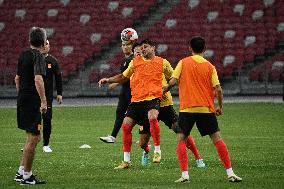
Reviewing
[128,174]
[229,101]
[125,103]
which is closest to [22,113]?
[128,174]

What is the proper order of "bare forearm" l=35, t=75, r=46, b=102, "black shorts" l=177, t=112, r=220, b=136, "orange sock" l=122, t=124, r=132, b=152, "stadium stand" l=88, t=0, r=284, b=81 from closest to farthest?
1. "bare forearm" l=35, t=75, r=46, b=102
2. "black shorts" l=177, t=112, r=220, b=136
3. "orange sock" l=122, t=124, r=132, b=152
4. "stadium stand" l=88, t=0, r=284, b=81

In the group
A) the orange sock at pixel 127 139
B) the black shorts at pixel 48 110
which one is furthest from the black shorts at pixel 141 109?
the black shorts at pixel 48 110

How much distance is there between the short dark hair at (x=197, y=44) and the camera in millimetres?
12039

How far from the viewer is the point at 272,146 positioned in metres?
17.9

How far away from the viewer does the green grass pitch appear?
12.2m

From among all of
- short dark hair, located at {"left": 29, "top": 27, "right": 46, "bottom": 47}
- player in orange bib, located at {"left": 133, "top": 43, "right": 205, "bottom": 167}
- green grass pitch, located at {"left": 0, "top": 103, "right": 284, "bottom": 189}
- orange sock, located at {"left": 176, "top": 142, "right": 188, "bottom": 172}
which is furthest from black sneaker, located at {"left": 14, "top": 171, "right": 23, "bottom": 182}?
player in orange bib, located at {"left": 133, "top": 43, "right": 205, "bottom": 167}

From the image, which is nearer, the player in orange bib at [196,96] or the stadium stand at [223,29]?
the player in orange bib at [196,96]

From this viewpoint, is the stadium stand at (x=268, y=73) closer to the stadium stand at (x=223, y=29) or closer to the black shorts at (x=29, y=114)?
the stadium stand at (x=223, y=29)

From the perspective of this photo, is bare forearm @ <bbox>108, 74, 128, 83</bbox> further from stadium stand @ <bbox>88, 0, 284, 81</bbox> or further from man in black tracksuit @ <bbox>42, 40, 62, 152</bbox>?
stadium stand @ <bbox>88, 0, 284, 81</bbox>

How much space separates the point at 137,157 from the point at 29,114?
4.26 meters

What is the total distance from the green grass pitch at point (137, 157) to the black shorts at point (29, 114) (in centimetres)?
73

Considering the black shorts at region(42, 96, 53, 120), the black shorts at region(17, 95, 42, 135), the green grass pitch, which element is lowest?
the green grass pitch

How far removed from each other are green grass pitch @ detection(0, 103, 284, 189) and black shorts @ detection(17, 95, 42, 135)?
0.73 m

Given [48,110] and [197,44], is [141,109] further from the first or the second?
[48,110]
